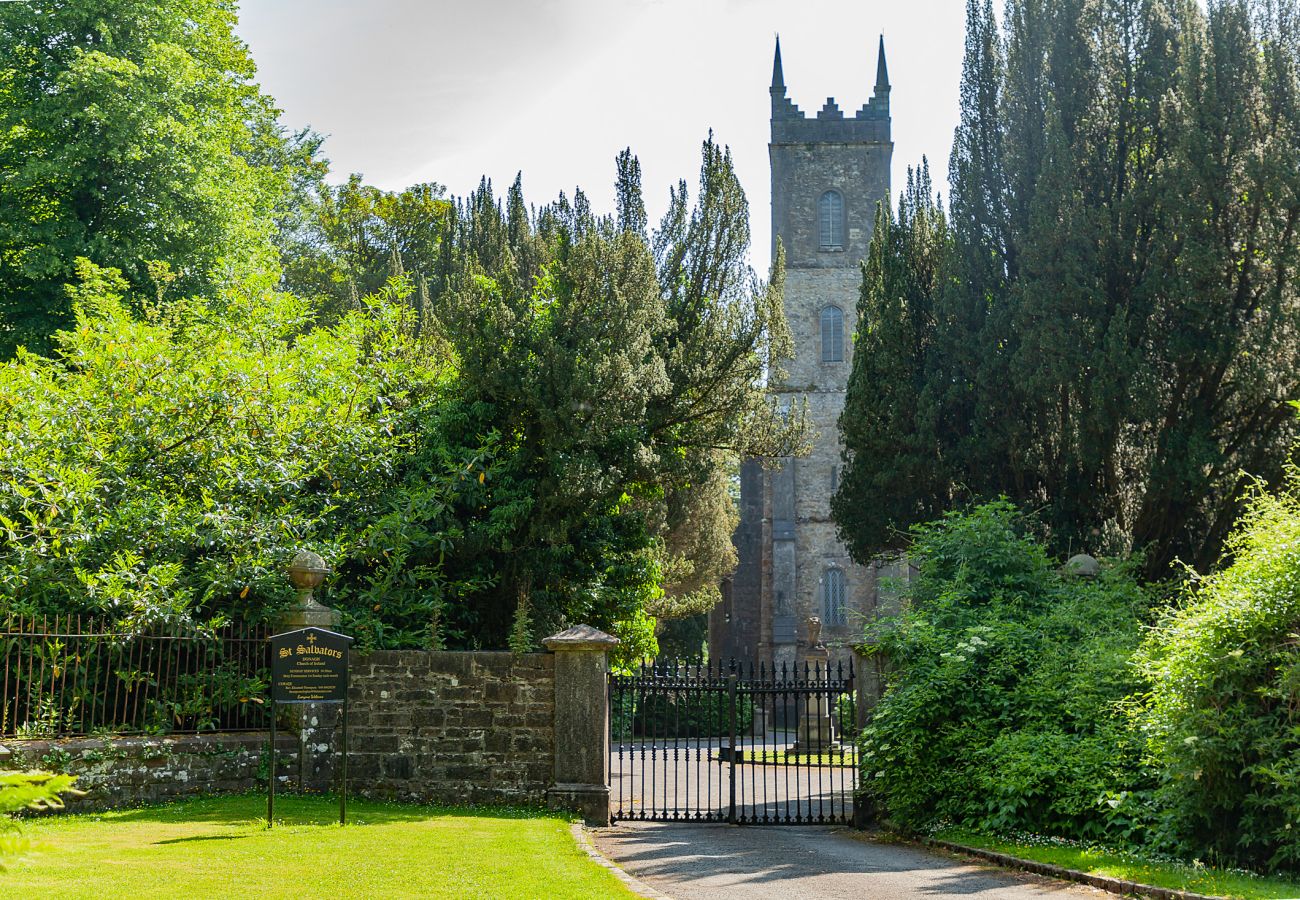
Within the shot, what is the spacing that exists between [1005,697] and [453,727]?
235 inches

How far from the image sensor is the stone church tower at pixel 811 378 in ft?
133

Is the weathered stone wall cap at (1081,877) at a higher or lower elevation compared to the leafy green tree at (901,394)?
lower

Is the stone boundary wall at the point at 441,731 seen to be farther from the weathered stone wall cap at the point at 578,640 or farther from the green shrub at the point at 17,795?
the green shrub at the point at 17,795

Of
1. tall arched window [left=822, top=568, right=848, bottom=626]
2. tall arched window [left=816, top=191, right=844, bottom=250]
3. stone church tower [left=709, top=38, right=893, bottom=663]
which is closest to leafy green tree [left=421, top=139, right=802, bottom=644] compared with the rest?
stone church tower [left=709, top=38, right=893, bottom=663]

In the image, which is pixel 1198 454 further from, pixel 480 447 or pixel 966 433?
pixel 480 447

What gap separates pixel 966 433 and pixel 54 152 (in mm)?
15783

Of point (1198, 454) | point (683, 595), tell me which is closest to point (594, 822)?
point (1198, 454)

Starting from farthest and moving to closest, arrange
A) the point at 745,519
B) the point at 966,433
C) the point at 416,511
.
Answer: the point at 745,519 → the point at 966,433 → the point at 416,511

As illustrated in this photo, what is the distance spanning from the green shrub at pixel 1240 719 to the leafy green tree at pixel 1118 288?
6.82 metres

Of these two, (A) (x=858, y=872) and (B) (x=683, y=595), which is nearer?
(A) (x=858, y=872)

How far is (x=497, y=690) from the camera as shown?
13.1 metres

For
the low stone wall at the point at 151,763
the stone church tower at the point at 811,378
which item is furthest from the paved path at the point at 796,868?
the stone church tower at the point at 811,378

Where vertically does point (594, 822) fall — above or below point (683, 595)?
below

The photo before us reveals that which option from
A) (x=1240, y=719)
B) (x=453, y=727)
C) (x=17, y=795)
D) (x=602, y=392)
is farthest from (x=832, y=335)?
(x=17, y=795)
